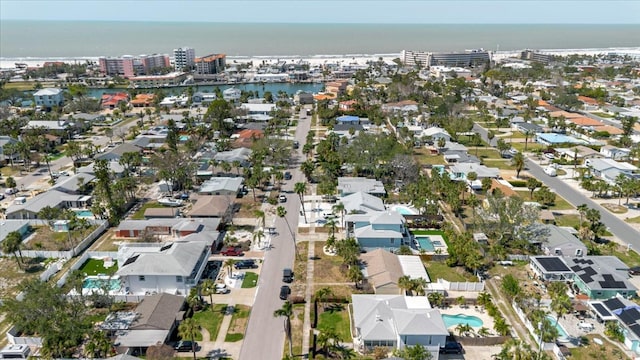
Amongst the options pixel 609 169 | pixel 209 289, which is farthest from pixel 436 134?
pixel 209 289

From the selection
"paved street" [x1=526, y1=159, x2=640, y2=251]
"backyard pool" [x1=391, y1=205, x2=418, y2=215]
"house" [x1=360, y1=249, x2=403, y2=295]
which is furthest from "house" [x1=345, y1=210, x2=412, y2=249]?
"paved street" [x1=526, y1=159, x2=640, y2=251]

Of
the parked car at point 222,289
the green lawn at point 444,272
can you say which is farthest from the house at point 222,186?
the green lawn at point 444,272

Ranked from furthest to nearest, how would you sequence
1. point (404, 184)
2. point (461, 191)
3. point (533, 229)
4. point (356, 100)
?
point (356, 100) < point (404, 184) < point (461, 191) < point (533, 229)

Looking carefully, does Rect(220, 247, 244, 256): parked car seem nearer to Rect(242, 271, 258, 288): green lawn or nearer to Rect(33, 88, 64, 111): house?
Rect(242, 271, 258, 288): green lawn

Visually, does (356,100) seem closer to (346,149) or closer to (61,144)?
(346,149)

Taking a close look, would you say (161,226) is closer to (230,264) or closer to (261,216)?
(261,216)

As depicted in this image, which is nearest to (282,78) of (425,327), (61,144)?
(61,144)

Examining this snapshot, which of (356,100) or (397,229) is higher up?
(356,100)
